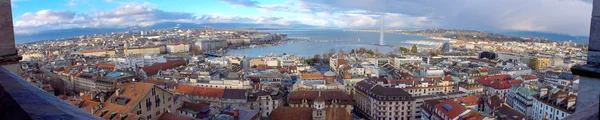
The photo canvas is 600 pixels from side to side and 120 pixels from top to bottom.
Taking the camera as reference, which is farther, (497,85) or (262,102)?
(497,85)

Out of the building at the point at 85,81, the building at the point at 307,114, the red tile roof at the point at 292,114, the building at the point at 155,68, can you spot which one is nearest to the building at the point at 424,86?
the building at the point at 307,114

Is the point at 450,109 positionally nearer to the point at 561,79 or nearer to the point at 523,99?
the point at 523,99

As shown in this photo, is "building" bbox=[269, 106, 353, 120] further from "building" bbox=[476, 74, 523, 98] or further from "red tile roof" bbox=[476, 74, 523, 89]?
"red tile roof" bbox=[476, 74, 523, 89]

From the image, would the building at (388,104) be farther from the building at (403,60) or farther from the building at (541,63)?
the building at (541,63)

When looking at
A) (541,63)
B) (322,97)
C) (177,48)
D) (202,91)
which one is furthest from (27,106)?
(177,48)

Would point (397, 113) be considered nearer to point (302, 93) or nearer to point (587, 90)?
point (302, 93)

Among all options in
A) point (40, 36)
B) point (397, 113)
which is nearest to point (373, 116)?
point (397, 113)
